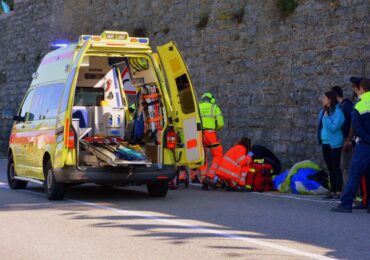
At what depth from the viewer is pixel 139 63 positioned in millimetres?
12391

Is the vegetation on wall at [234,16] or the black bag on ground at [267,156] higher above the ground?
the vegetation on wall at [234,16]

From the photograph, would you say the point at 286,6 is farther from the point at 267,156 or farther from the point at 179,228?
the point at 179,228

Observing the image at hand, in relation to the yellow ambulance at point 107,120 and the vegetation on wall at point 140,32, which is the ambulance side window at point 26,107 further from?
the vegetation on wall at point 140,32

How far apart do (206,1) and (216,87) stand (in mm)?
2426

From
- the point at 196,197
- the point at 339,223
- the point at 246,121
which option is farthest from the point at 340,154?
the point at 246,121

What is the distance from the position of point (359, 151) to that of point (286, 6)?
689cm

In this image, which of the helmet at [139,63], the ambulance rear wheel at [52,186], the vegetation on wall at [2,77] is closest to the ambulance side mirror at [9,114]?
the ambulance rear wheel at [52,186]

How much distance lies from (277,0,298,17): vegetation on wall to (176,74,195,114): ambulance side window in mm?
4903

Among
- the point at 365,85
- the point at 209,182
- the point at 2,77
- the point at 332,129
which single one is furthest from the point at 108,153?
the point at 2,77

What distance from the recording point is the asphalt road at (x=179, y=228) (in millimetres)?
6836

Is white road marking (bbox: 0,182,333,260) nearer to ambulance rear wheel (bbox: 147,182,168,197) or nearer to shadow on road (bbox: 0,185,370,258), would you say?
shadow on road (bbox: 0,185,370,258)

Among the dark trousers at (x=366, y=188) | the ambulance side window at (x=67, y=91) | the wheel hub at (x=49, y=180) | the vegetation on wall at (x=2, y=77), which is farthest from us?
the vegetation on wall at (x=2, y=77)

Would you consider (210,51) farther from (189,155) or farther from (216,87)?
(189,155)

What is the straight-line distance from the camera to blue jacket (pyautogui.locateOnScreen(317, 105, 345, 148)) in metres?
11.7
